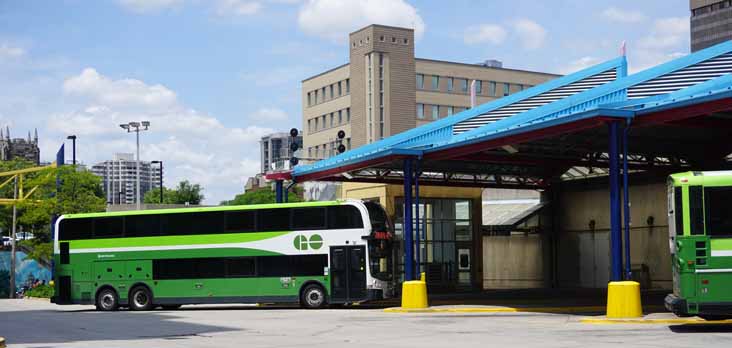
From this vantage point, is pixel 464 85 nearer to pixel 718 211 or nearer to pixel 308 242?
pixel 308 242

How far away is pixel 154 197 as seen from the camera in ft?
488

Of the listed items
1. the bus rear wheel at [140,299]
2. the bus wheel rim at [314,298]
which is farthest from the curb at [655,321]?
the bus rear wheel at [140,299]

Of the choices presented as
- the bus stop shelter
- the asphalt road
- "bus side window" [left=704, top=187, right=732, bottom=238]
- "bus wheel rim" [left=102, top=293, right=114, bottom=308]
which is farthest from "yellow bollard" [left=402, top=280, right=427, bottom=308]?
"bus side window" [left=704, top=187, right=732, bottom=238]

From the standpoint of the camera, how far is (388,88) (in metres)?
105

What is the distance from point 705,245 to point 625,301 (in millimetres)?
3823

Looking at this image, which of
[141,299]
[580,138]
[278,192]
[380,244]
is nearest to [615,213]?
[380,244]

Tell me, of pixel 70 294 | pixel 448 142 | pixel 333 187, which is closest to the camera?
pixel 448 142

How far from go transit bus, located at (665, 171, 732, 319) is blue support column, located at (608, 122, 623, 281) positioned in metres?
3.74

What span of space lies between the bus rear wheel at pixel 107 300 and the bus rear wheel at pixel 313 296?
7.24 m

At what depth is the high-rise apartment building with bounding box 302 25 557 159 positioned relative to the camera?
105 meters

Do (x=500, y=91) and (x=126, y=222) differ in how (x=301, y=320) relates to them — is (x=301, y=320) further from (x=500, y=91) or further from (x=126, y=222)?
(x=500, y=91)

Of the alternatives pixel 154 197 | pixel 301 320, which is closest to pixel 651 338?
pixel 301 320

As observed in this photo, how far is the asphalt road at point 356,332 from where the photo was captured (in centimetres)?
1930

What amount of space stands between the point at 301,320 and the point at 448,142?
8.04 meters
